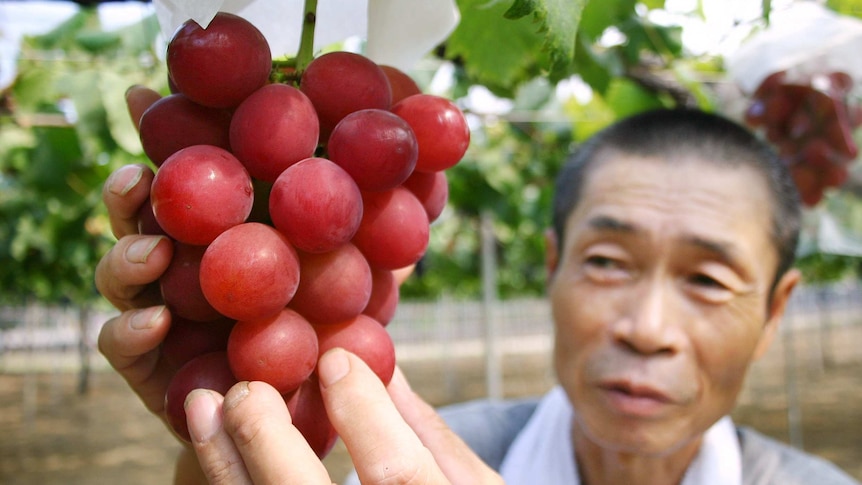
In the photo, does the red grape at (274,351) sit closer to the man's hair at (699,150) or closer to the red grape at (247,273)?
the red grape at (247,273)

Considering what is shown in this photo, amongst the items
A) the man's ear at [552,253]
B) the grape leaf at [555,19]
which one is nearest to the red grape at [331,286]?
the grape leaf at [555,19]

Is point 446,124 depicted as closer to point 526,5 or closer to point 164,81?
point 526,5

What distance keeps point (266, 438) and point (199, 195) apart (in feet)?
0.66

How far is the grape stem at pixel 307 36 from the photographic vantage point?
607 mm

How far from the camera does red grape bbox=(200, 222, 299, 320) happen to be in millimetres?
527

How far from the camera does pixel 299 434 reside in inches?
21.7

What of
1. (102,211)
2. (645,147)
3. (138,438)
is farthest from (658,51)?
(138,438)

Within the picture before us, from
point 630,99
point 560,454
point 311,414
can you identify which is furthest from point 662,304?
point 630,99

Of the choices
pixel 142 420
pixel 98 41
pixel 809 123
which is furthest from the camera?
pixel 142 420

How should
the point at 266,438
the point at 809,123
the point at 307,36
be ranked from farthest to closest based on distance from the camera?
the point at 809,123 → the point at 307,36 → the point at 266,438

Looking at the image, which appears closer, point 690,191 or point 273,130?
point 273,130

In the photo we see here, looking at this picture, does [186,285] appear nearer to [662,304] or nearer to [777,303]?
[662,304]

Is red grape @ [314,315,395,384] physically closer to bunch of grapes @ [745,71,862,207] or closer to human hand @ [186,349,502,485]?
human hand @ [186,349,502,485]

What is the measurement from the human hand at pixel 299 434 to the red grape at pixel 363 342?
2 cm
